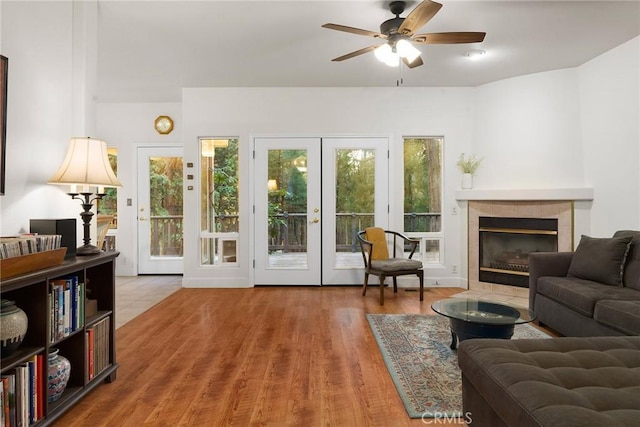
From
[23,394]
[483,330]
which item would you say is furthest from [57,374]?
[483,330]

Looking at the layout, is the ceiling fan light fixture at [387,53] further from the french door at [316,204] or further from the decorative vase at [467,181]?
the decorative vase at [467,181]

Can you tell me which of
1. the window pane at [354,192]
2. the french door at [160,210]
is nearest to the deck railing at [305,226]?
the window pane at [354,192]

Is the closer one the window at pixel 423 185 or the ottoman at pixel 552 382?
the ottoman at pixel 552 382

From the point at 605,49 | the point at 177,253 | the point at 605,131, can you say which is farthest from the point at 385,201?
the point at 177,253

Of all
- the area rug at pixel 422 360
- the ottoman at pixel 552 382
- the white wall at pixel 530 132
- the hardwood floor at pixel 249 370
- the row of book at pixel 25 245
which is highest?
the white wall at pixel 530 132

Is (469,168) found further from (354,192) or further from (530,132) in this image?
(354,192)

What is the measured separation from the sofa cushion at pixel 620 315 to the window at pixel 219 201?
3984mm

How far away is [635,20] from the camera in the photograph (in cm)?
317

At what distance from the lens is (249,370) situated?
248cm

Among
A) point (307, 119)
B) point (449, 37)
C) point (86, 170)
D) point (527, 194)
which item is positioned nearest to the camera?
point (86, 170)

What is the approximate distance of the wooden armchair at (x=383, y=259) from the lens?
13.6ft

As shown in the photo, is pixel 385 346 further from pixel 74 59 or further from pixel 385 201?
pixel 74 59

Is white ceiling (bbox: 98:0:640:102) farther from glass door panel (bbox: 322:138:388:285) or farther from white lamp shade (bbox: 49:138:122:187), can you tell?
white lamp shade (bbox: 49:138:122:187)

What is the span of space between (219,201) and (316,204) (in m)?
1.34
